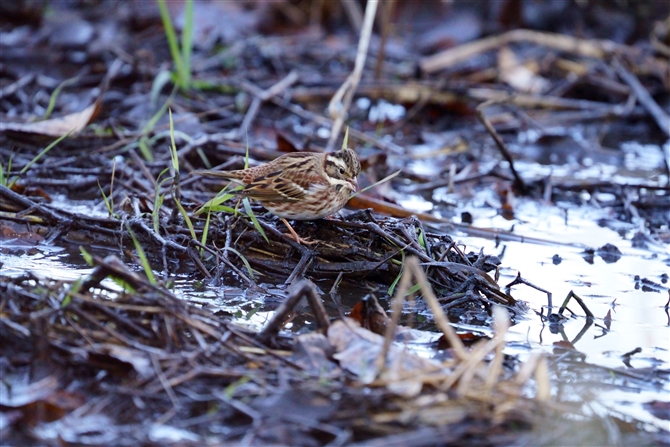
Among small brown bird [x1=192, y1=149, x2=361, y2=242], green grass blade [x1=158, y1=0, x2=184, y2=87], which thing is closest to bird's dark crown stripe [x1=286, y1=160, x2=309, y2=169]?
small brown bird [x1=192, y1=149, x2=361, y2=242]

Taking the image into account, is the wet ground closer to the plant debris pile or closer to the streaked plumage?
the plant debris pile

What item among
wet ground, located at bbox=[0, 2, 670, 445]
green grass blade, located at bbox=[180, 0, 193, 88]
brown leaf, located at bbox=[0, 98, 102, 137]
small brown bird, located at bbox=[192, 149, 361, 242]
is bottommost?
wet ground, located at bbox=[0, 2, 670, 445]

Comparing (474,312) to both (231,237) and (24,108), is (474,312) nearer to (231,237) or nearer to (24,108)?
(231,237)

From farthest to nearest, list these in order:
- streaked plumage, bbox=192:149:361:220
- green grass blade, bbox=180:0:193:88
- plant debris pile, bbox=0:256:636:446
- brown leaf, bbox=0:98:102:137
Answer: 1. green grass blade, bbox=180:0:193:88
2. brown leaf, bbox=0:98:102:137
3. streaked plumage, bbox=192:149:361:220
4. plant debris pile, bbox=0:256:636:446

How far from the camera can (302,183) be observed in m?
4.61

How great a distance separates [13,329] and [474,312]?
86.1 inches

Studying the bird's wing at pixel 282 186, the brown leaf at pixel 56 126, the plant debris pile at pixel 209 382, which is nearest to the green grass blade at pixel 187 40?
the brown leaf at pixel 56 126

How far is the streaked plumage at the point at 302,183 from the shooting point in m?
4.44

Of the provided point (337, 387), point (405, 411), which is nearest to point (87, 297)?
point (337, 387)

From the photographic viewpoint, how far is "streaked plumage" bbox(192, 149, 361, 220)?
444 cm

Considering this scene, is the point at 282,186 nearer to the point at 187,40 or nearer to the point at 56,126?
the point at 56,126

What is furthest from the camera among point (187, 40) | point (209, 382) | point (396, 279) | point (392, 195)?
point (187, 40)

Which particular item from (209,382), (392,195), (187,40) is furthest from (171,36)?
(209,382)

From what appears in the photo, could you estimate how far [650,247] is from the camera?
542 centimetres
